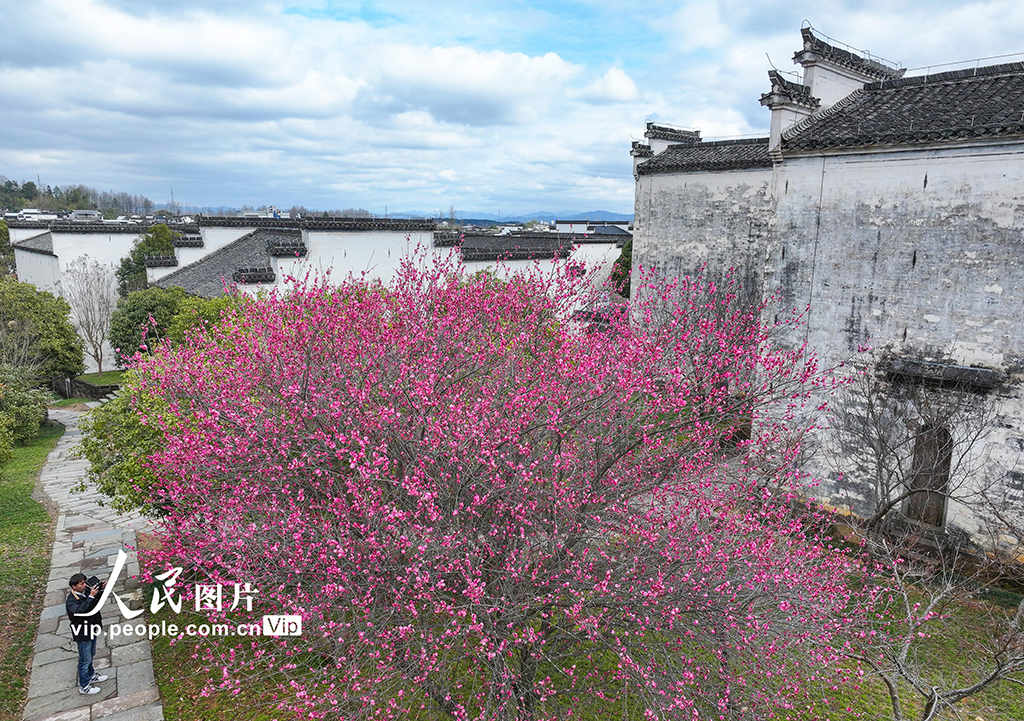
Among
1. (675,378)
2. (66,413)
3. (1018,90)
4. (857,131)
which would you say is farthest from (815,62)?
(66,413)

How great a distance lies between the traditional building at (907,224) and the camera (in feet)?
33.6

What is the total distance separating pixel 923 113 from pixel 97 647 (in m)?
16.6

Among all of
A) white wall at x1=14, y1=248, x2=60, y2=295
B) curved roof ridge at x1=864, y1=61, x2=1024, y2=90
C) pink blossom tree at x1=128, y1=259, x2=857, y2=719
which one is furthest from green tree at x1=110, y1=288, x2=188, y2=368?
curved roof ridge at x1=864, y1=61, x2=1024, y2=90

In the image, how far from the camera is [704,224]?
65.6 feet

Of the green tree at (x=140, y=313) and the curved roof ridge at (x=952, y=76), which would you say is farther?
the green tree at (x=140, y=313)

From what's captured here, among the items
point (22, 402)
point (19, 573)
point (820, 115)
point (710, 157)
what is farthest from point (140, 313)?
point (820, 115)

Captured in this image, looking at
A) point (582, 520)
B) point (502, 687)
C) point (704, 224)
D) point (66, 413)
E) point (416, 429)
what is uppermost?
point (704, 224)

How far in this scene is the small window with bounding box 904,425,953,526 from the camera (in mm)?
10995

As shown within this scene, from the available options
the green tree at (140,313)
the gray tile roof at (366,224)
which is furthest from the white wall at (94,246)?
the gray tile roof at (366,224)

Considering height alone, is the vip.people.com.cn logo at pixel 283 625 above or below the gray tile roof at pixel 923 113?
below

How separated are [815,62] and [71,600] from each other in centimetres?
1608

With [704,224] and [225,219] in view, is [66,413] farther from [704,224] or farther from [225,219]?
[704,224]

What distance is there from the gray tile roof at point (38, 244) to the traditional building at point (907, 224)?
3363 cm

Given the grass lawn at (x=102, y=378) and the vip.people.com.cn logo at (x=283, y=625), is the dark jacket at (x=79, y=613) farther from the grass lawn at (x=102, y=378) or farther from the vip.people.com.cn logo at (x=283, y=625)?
the grass lawn at (x=102, y=378)
